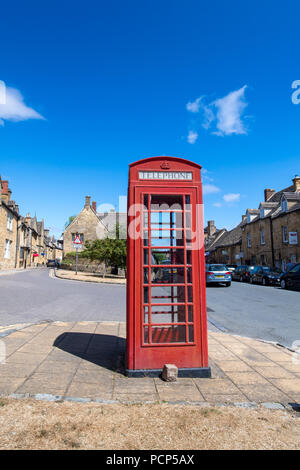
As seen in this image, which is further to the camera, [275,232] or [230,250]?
[230,250]

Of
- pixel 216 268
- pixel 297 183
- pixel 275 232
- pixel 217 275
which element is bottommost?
pixel 217 275

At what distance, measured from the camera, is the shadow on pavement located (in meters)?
4.65

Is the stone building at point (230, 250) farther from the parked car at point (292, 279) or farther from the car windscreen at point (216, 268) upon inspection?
the car windscreen at point (216, 268)

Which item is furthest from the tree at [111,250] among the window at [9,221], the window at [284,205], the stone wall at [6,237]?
the window at [284,205]

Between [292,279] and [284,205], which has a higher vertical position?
[284,205]

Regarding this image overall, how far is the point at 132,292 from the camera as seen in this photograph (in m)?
4.15

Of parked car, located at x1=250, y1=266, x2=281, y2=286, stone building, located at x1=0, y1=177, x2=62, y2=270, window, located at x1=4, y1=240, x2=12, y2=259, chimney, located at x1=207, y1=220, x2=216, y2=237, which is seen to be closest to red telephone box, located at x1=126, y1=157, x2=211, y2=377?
parked car, located at x1=250, y1=266, x2=281, y2=286

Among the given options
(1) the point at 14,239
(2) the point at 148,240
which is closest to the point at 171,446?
(2) the point at 148,240

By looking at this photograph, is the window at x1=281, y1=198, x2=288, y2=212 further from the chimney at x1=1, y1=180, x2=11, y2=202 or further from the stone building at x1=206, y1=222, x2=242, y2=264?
the chimney at x1=1, y1=180, x2=11, y2=202

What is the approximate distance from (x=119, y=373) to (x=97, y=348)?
1319 millimetres

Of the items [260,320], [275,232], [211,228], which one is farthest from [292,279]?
[211,228]

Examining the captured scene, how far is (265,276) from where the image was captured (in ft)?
79.8

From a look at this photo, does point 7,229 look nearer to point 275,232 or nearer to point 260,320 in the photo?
point 275,232

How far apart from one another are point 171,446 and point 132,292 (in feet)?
6.46
